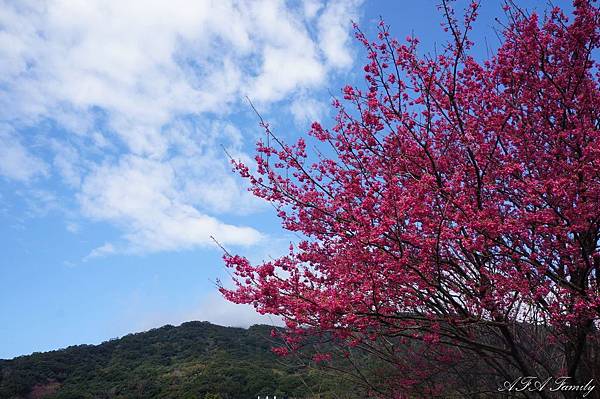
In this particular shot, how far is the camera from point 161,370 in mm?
34750

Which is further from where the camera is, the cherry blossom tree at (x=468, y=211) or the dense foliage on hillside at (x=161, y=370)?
the dense foliage on hillside at (x=161, y=370)

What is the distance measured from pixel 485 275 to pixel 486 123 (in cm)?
153

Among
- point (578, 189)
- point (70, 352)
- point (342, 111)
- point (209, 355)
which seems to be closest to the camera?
point (578, 189)

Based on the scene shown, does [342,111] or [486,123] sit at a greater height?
[342,111]

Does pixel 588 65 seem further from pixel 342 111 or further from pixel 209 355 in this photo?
pixel 209 355

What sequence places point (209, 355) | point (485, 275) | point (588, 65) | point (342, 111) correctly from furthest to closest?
point (209, 355) < point (342, 111) < point (588, 65) < point (485, 275)

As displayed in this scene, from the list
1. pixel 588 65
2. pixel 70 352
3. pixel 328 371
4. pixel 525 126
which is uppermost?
pixel 70 352

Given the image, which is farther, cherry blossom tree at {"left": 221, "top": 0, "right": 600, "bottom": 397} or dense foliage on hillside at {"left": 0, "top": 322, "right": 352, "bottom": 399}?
dense foliage on hillside at {"left": 0, "top": 322, "right": 352, "bottom": 399}

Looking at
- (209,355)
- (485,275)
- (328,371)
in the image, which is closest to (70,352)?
(209,355)

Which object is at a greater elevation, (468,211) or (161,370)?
(161,370)

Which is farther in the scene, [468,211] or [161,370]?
[161,370]

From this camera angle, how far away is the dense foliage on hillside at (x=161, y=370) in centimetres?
2778

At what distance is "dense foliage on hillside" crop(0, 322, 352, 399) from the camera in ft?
91.1

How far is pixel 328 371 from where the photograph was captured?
6.94 m
